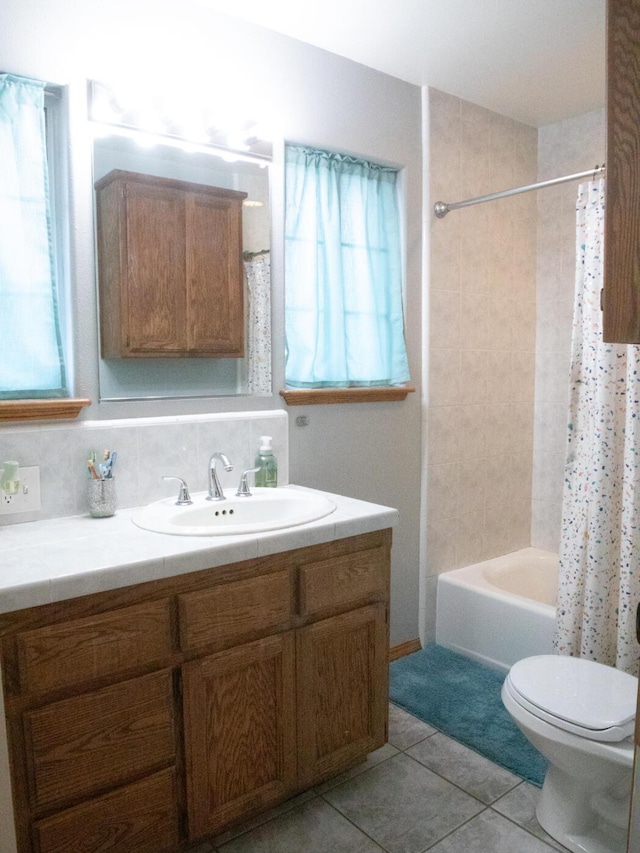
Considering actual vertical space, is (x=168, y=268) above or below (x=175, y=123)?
below

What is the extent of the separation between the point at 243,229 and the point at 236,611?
4.15 feet

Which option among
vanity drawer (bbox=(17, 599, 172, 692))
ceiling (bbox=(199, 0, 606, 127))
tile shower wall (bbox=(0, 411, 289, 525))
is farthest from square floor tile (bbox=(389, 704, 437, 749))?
ceiling (bbox=(199, 0, 606, 127))

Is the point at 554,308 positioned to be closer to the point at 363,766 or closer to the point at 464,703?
the point at 464,703

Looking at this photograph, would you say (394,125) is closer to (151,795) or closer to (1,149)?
(1,149)

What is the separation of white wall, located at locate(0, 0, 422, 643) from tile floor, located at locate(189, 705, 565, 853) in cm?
78

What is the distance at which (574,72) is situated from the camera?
8.68 feet

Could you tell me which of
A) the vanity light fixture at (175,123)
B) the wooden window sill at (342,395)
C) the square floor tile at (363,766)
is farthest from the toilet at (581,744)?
the vanity light fixture at (175,123)

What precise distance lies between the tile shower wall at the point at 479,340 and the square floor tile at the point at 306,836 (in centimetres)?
123

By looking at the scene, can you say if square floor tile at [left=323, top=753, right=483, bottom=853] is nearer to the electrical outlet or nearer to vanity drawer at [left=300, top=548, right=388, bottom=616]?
vanity drawer at [left=300, top=548, right=388, bottom=616]

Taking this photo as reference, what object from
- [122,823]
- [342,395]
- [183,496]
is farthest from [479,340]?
[122,823]

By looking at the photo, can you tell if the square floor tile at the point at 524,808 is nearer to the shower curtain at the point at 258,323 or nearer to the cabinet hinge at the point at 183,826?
the cabinet hinge at the point at 183,826

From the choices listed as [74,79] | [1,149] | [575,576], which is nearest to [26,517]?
[1,149]

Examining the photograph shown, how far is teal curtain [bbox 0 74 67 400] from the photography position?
1.79m

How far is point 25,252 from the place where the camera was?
1835 mm
